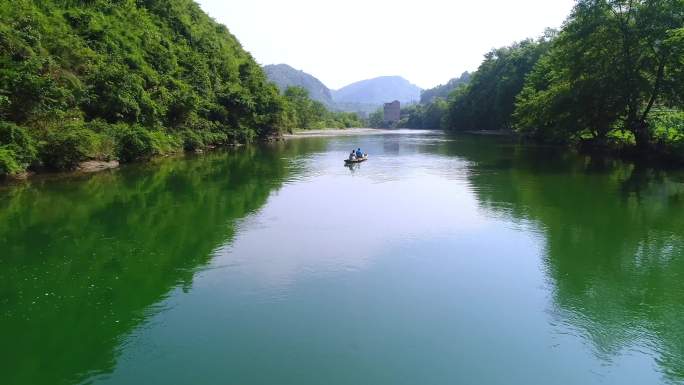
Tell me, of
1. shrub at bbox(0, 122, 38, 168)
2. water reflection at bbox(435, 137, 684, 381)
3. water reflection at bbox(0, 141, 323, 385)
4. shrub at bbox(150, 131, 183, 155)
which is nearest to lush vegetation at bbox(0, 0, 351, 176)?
shrub at bbox(0, 122, 38, 168)

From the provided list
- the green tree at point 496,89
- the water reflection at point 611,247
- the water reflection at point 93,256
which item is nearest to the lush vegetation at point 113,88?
the water reflection at point 93,256

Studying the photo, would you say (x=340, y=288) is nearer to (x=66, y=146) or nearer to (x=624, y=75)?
(x=66, y=146)

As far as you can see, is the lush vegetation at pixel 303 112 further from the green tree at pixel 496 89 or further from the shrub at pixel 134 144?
the shrub at pixel 134 144

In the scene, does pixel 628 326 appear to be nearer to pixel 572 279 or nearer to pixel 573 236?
pixel 572 279

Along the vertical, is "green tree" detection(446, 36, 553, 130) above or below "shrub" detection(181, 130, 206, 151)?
above

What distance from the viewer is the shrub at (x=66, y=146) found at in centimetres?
2789

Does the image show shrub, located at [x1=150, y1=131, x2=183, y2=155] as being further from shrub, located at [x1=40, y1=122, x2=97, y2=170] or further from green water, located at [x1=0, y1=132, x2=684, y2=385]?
green water, located at [x1=0, y1=132, x2=684, y2=385]

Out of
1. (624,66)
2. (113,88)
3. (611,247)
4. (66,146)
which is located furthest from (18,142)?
(624,66)

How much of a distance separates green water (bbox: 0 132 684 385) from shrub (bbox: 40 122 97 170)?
444 centimetres

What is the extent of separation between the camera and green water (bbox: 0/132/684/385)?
838cm

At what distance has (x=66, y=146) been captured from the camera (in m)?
28.5

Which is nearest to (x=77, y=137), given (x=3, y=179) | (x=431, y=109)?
(x=3, y=179)

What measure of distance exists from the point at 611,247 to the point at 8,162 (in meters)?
26.0

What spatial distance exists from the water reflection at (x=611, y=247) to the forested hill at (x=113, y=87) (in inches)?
938
